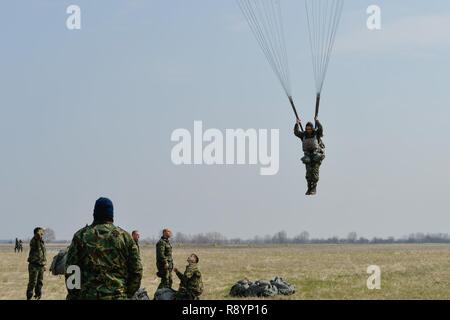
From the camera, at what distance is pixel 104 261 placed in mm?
10961

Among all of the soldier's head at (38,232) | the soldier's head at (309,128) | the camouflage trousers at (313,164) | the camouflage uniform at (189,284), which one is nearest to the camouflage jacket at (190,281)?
the camouflage uniform at (189,284)

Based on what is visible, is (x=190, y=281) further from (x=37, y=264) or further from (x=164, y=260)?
(x=37, y=264)

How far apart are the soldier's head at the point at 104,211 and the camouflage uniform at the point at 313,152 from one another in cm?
1255

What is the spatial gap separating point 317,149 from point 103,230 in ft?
42.2

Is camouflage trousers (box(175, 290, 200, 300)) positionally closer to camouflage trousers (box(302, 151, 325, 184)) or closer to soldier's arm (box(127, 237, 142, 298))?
camouflage trousers (box(302, 151, 325, 184))

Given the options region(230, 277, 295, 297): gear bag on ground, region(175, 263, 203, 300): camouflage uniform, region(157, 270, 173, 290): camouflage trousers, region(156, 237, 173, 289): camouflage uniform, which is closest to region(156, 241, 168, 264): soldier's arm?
region(156, 237, 173, 289): camouflage uniform

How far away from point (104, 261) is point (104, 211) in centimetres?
74

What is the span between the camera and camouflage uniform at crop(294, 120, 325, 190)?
2278cm

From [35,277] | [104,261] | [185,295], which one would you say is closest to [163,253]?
[185,295]
